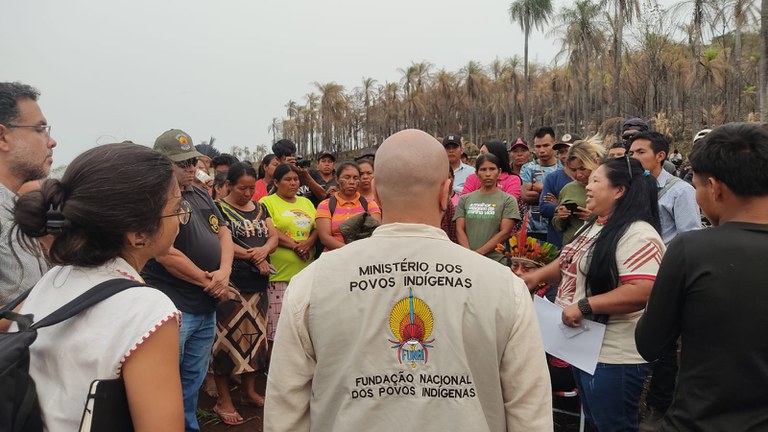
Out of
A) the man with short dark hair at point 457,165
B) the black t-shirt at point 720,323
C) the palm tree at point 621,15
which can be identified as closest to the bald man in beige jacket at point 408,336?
the black t-shirt at point 720,323

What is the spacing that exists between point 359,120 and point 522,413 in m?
70.0

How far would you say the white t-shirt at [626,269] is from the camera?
2.64m

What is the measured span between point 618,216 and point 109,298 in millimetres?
2480

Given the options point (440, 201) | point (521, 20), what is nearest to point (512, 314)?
point (440, 201)

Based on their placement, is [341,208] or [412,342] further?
[341,208]

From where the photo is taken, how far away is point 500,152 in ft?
19.0

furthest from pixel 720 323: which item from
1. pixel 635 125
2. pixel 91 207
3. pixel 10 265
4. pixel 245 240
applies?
pixel 635 125

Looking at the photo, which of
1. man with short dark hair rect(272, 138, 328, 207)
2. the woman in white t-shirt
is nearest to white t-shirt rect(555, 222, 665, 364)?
the woman in white t-shirt

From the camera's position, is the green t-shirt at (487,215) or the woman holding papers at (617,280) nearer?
the woman holding papers at (617,280)

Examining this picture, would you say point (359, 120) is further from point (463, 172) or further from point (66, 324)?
point (66, 324)

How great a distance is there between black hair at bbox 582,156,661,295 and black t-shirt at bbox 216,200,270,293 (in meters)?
2.84

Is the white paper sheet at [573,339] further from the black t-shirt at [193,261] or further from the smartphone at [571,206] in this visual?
the black t-shirt at [193,261]

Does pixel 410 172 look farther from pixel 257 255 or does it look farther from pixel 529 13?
pixel 529 13

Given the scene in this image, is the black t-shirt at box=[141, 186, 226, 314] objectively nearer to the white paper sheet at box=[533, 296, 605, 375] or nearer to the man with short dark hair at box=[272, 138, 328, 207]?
the white paper sheet at box=[533, 296, 605, 375]
